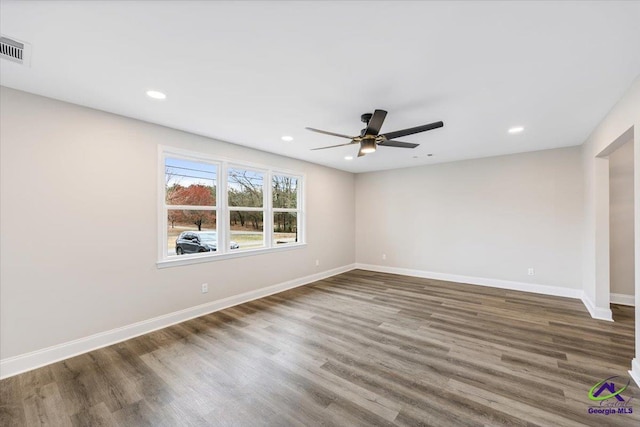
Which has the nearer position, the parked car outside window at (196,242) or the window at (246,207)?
the parked car outside window at (196,242)

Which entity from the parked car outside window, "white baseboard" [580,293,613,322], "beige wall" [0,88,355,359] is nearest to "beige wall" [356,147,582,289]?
"white baseboard" [580,293,613,322]

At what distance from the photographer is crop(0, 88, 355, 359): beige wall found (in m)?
2.38

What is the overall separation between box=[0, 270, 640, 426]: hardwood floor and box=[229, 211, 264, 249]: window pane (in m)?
1.16

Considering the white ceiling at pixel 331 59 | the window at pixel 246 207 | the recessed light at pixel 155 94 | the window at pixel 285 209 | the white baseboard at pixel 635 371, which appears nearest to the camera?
the white ceiling at pixel 331 59

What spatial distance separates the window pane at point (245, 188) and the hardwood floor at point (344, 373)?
1.81 metres

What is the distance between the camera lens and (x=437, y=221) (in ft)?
18.9

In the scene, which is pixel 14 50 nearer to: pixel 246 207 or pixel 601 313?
pixel 246 207

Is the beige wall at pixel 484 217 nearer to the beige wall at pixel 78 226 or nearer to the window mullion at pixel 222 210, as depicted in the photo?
the window mullion at pixel 222 210

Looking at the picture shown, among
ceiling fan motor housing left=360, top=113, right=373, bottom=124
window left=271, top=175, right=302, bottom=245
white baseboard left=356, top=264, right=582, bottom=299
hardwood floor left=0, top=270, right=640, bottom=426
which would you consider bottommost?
hardwood floor left=0, top=270, right=640, bottom=426

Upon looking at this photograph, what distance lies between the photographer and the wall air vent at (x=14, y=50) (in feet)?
5.73

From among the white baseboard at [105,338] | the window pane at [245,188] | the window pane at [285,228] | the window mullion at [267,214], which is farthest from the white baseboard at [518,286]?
the window pane at [245,188]

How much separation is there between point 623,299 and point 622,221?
124 cm
